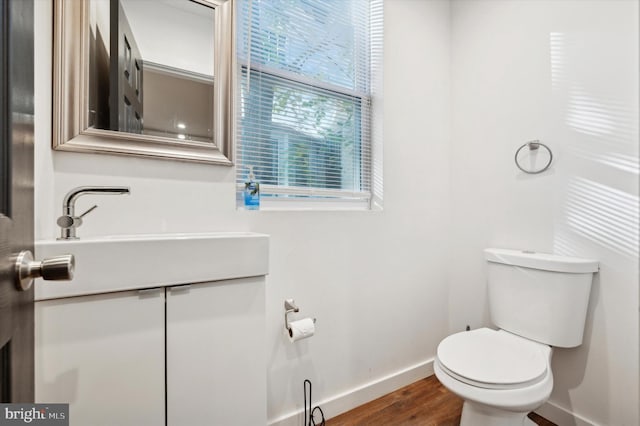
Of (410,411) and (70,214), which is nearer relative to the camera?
(70,214)

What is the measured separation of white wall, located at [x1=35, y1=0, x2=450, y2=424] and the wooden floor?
0.24 feet

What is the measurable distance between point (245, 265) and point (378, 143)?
999 mm

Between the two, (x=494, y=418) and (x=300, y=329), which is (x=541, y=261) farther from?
(x=300, y=329)

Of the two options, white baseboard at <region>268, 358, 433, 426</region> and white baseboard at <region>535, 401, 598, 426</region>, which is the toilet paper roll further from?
white baseboard at <region>535, 401, 598, 426</region>

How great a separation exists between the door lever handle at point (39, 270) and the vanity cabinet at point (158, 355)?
1.21 ft

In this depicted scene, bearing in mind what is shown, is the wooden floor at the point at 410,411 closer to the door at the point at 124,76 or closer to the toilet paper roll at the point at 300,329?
the toilet paper roll at the point at 300,329

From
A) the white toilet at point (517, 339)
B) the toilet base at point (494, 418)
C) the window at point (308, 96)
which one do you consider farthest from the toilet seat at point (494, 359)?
the window at point (308, 96)

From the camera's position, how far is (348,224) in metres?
1.45

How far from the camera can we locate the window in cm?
128

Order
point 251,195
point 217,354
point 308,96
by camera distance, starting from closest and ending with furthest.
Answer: point 217,354
point 251,195
point 308,96

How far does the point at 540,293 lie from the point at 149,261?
4.87 feet

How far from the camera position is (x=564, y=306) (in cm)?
116

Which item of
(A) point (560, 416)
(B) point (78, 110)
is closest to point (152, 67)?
(B) point (78, 110)

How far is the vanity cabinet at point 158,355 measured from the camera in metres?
0.72
